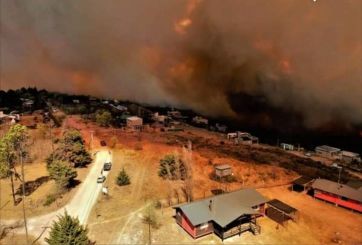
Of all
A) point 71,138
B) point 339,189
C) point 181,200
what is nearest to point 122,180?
point 181,200

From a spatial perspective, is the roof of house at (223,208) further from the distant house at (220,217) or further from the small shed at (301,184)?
the small shed at (301,184)

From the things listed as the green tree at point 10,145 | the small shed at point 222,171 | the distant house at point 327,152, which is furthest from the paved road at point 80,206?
the distant house at point 327,152

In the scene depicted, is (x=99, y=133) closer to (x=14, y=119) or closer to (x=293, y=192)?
(x=14, y=119)

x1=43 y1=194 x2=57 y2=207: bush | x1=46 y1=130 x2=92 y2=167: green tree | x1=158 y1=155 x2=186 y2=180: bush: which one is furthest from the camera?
x1=46 y1=130 x2=92 y2=167: green tree

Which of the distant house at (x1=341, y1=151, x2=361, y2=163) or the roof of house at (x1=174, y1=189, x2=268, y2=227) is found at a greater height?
the distant house at (x1=341, y1=151, x2=361, y2=163)

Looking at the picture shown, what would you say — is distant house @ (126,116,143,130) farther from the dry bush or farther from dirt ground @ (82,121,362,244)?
dirt ground @ (82,121,362,244)

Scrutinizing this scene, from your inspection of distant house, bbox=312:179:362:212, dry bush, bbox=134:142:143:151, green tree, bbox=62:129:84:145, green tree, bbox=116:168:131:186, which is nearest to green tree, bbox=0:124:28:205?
green tree, bbox=116:168:131:186

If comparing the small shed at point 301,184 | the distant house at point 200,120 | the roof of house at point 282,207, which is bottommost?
the roof of house at point 282,207
